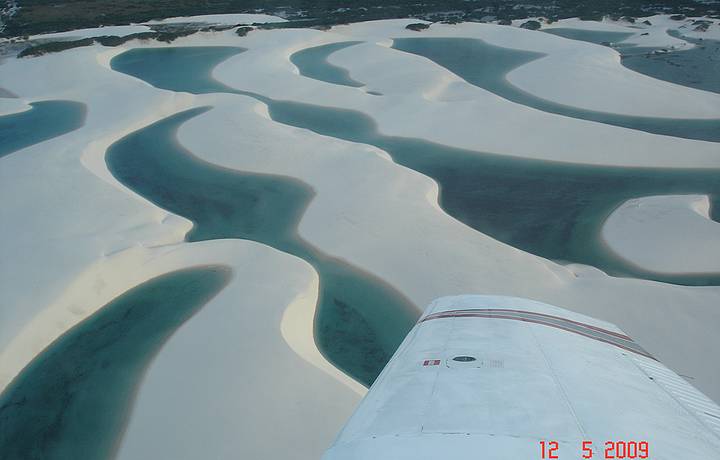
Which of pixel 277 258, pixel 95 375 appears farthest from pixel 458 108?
pixel 95 375

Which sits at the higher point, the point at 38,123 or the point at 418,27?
the point at 38,123

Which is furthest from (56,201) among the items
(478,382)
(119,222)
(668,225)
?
(668,225)

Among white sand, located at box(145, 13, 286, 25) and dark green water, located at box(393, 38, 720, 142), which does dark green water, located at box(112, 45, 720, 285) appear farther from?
white sand, located at box(145, 13, 286, 25)

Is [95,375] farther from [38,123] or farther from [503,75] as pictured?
[503,75]

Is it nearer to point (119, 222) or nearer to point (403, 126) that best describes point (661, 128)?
point (403, 126)

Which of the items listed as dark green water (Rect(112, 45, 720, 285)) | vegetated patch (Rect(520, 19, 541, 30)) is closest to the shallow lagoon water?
vegetated patch (Rect(520, 19, 541, 30))
